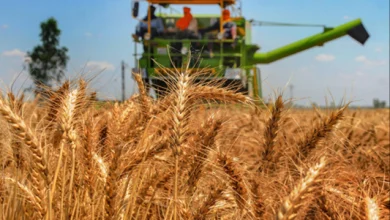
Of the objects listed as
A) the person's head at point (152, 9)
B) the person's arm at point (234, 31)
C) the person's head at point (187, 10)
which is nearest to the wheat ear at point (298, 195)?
the person's arm at point (234, 31)

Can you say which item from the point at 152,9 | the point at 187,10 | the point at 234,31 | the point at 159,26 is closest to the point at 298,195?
the point at 234,31

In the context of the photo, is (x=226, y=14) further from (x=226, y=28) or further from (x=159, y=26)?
(x=159, y=26)

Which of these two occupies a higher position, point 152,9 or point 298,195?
point 152,9

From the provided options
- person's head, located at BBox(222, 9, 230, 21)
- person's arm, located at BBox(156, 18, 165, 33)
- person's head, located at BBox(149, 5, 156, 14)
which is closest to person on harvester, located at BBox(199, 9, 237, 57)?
person's head, located at BBox(222, 9, 230, 21)

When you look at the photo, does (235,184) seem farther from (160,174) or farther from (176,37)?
(176,37)

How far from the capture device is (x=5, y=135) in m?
2.35

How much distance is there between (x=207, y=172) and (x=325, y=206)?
1.33 feet

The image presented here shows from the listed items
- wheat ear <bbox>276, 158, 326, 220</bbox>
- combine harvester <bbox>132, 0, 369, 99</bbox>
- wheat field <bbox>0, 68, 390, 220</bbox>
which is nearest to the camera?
wheat ear <bbox>276, 158, 326, 220</bbox>

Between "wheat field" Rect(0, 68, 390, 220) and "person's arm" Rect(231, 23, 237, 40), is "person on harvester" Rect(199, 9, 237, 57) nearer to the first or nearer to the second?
"person's arm" Rect(231, 23, 237, 40)

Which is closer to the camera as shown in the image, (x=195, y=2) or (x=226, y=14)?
(x=226, y=14)

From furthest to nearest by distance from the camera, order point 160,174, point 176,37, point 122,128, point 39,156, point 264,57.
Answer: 1. point 264,57
2. point 176,37
3. point 122,128
4. point 160,174
5. point 39,156

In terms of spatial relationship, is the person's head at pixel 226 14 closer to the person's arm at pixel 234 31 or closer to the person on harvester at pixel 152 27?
the person's arm at pixel 234 31

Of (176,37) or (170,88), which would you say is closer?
(170,88)

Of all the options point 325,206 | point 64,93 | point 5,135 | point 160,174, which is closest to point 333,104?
point 325,206
